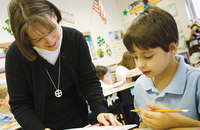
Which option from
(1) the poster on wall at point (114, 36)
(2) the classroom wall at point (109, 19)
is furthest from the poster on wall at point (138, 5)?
(1) the poster on wall at point (114, 36)

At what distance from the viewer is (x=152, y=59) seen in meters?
0.72

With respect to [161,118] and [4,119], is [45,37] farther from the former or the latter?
[4,119]

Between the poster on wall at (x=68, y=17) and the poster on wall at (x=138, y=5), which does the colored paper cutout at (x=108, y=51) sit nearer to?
the poster on wall at (x=68, y=17)

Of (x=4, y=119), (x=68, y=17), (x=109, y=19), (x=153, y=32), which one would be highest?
(x=68, y=17)

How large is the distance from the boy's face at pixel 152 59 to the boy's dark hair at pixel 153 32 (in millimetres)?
18

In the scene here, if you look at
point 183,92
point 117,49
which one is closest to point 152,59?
point 183,92

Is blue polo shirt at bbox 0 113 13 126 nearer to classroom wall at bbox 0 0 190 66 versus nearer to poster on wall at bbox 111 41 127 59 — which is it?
classroom wall at bbox 0 0 190 66

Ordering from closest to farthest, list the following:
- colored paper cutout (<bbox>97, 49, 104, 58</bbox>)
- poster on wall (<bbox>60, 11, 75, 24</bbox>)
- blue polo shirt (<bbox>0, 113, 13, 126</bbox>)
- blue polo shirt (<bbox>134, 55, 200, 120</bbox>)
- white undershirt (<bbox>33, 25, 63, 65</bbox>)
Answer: blue polo shirt (<bbox>134, 55, 200, 120</bbox>)
white undershirt (<bbox>33, 25, 63, 65</bbox>)
blue polo shirt (<bbox>0, 113, 13, 126</bbox>)
poster on wall (<bbox>60, 11, 75, 24</bbox>)
colored paper cutout (<bbox>97, 49, 104, 58</bbox>)

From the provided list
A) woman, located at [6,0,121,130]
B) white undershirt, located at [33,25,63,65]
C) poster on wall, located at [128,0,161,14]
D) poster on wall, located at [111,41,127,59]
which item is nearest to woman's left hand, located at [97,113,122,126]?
woman, located at [6,0,121,130]

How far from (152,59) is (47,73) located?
22.6 inches

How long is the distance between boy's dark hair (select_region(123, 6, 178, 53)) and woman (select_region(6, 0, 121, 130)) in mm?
347

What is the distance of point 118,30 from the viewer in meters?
4.67

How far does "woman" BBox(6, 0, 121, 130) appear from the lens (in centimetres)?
73

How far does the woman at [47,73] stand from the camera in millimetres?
733
